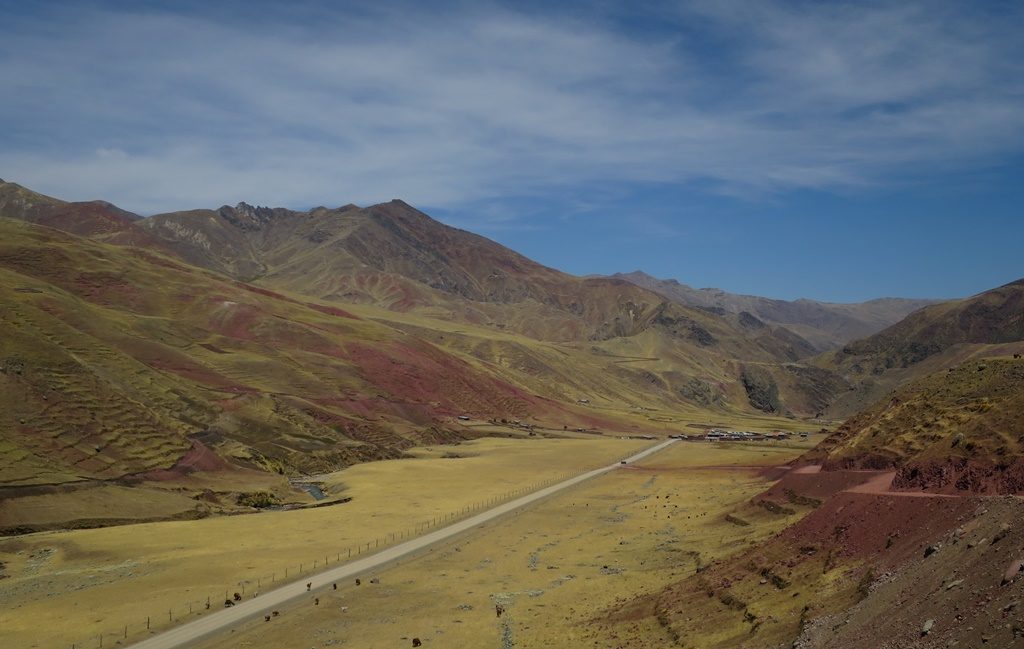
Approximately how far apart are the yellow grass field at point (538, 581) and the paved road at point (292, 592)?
4.66ft

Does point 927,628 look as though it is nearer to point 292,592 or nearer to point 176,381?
point 292,592

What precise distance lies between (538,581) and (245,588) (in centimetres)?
1969

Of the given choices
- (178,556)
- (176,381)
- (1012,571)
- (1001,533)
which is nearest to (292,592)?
(178,556)

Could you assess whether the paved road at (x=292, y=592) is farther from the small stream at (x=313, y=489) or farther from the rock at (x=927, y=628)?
the rock at (x=927, y=628)

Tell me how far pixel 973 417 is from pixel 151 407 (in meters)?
97.1

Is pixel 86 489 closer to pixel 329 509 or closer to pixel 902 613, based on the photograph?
pixel 329 509

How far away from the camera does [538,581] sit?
5003 cm

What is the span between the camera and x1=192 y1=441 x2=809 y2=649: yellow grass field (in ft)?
128

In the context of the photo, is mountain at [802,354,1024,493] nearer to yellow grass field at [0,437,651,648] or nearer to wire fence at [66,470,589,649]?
wire fence at [66,470,589,649]

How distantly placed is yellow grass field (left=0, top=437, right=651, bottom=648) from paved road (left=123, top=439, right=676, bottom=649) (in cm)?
186

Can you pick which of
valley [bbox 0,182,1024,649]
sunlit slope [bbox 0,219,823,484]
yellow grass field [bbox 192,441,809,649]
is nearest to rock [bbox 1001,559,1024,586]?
valley [bbox 0,182,1024,649]

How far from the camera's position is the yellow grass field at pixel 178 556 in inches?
1711

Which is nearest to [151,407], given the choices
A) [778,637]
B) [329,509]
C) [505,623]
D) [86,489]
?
[86,489]

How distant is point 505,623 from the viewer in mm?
41062
